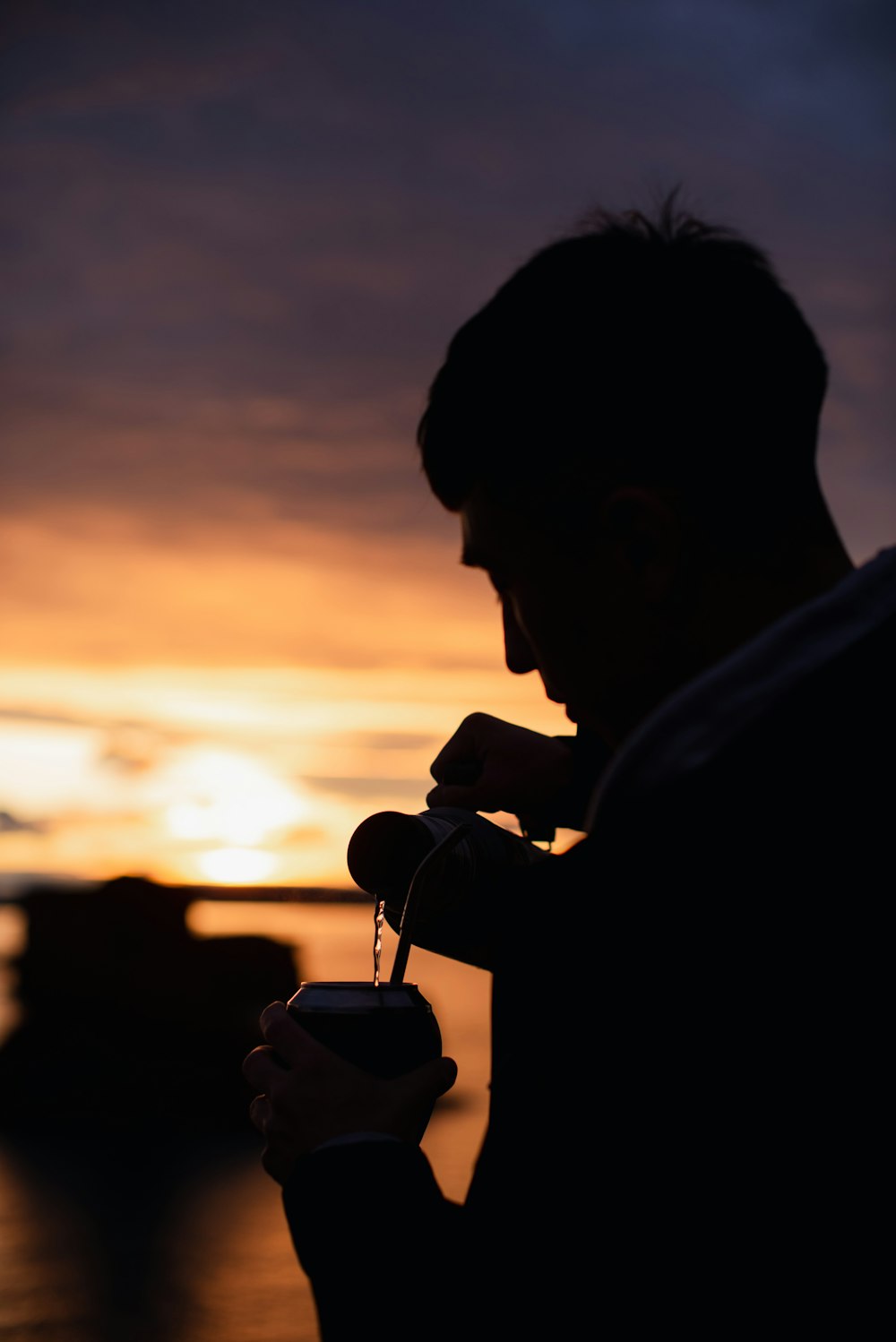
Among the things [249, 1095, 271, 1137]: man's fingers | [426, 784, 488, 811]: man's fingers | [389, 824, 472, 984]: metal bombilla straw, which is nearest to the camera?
[249, 1095, 271, 1137]: man's fingers

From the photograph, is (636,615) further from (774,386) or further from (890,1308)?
(890,1308)

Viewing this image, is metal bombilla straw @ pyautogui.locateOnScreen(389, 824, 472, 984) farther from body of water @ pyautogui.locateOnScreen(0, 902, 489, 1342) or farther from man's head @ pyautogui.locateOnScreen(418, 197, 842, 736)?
body of water @ pyautogui.locateOnScreen(0, 902, 489, 1342)

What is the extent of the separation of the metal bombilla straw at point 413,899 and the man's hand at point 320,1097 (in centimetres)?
14

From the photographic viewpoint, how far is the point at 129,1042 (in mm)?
9719

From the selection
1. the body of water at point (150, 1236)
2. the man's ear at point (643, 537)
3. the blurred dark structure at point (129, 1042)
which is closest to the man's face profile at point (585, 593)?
the man's ear at point (643, 537)

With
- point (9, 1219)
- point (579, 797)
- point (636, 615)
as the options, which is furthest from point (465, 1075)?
point (636, 615)

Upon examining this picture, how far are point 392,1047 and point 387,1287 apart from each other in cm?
29

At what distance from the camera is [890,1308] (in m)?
0.99

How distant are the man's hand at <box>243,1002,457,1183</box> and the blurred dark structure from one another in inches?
268

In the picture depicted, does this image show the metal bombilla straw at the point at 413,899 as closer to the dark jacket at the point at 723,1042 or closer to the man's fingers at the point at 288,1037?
the man's fingers at the point at 288,1037

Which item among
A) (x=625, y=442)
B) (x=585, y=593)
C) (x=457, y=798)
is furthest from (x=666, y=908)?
(x=457, y=798)

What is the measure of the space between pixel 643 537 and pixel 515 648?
0.98 ft

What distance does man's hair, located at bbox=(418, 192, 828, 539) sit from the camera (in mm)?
1290

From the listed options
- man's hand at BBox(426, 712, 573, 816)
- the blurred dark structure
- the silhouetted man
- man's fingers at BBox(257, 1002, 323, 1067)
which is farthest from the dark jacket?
the blurred dark structure
